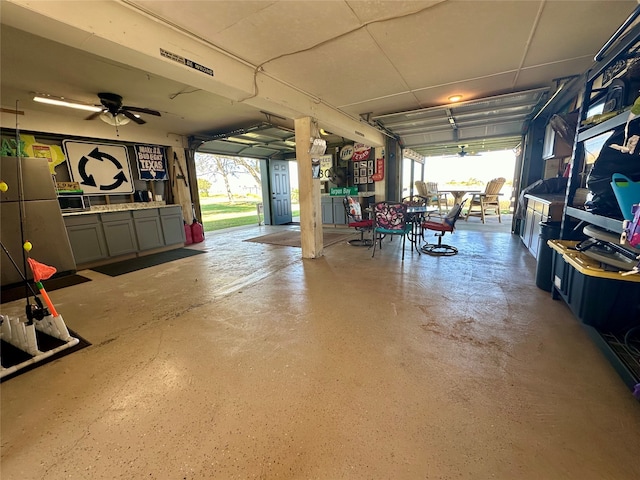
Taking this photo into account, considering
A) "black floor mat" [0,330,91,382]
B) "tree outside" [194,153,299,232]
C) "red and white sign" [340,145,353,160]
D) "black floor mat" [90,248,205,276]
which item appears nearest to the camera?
"black floor mat" [0,330,91,382]

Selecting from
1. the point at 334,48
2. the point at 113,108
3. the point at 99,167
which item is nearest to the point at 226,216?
the point at 99,167

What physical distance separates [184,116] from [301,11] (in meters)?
3.43

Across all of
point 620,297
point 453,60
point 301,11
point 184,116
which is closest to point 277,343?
point 620,297

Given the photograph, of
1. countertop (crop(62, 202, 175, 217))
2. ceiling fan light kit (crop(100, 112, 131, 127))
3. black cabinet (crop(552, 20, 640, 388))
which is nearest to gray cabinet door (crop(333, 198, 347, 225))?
countertop (crop(62, 202, 175, 217))

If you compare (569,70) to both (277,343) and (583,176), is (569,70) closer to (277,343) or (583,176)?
(583,176)

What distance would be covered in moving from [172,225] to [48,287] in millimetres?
2262

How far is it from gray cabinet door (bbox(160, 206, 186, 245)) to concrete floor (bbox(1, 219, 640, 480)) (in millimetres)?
2614

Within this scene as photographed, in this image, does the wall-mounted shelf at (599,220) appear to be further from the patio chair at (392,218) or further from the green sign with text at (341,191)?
the green sign with text at (341,191)

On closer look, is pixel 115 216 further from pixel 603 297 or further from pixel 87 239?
pixel 603 297

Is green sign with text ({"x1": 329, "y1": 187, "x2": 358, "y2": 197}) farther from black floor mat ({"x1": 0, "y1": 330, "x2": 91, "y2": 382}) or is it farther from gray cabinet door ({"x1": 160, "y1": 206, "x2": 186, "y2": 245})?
black floor mat ({"x1": 0, "y1": 330, "x2": 91, "y2": 382})

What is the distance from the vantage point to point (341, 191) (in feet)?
22.8

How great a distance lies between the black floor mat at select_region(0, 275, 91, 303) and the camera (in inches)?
121

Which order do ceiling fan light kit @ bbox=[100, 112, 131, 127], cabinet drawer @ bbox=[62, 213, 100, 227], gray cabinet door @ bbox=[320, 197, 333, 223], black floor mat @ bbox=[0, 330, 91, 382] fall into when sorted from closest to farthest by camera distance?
1. black floor mat @ bbox=[0, 330, 91, 382]
2. ceiling fan light kit @ bbox=[100, 112, 131, 127]
3. cabinet drawer @ bbox=[62, 213, 100, 227]
4. gray cabinet door @ bbox=[320, 197, 333, 223]

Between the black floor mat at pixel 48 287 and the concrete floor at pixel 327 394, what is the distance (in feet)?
1.42
